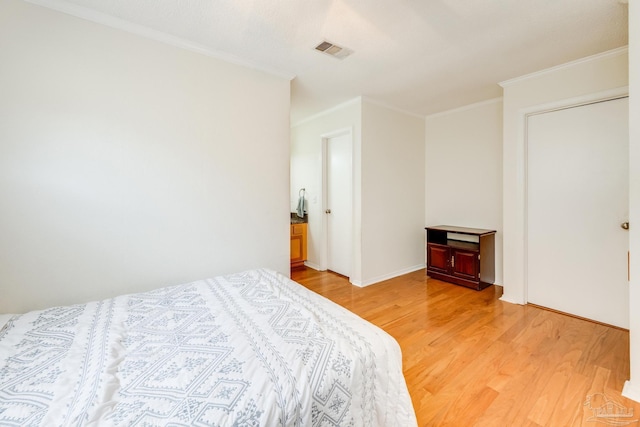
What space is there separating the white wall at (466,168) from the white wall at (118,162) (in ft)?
9.12

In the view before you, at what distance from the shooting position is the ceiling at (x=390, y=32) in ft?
6.01

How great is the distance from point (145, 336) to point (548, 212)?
3565 millimetres

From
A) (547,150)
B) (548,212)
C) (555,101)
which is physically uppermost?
(555,101)

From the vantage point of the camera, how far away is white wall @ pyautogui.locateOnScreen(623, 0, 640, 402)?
62.6 inches

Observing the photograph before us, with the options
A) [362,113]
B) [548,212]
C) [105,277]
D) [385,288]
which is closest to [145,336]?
[105,277]

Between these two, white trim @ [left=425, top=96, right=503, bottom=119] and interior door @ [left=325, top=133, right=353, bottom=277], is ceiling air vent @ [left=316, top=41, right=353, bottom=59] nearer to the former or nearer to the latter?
interior door @ [left=325, top=133, right=353, bottom=277]

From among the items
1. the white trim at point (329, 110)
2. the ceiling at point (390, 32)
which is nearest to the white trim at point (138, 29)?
the ceiling at point (390, 32)

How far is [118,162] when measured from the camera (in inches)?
76.7

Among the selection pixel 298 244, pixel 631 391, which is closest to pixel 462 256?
pixel 631 391

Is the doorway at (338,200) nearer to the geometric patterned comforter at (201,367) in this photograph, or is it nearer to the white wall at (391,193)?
the white wall at (391,193)

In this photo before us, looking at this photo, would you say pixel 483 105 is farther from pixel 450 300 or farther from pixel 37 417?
pixel 37 417

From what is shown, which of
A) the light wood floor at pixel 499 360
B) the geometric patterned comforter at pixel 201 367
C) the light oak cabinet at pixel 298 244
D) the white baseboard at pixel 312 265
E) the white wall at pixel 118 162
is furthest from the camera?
the white baseboard at pixel 312 265

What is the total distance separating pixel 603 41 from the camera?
224cm

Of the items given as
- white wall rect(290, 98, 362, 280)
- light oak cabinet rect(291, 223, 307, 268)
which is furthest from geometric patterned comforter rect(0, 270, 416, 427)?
light oak cabinet rect(291, 223, 307, 268)
